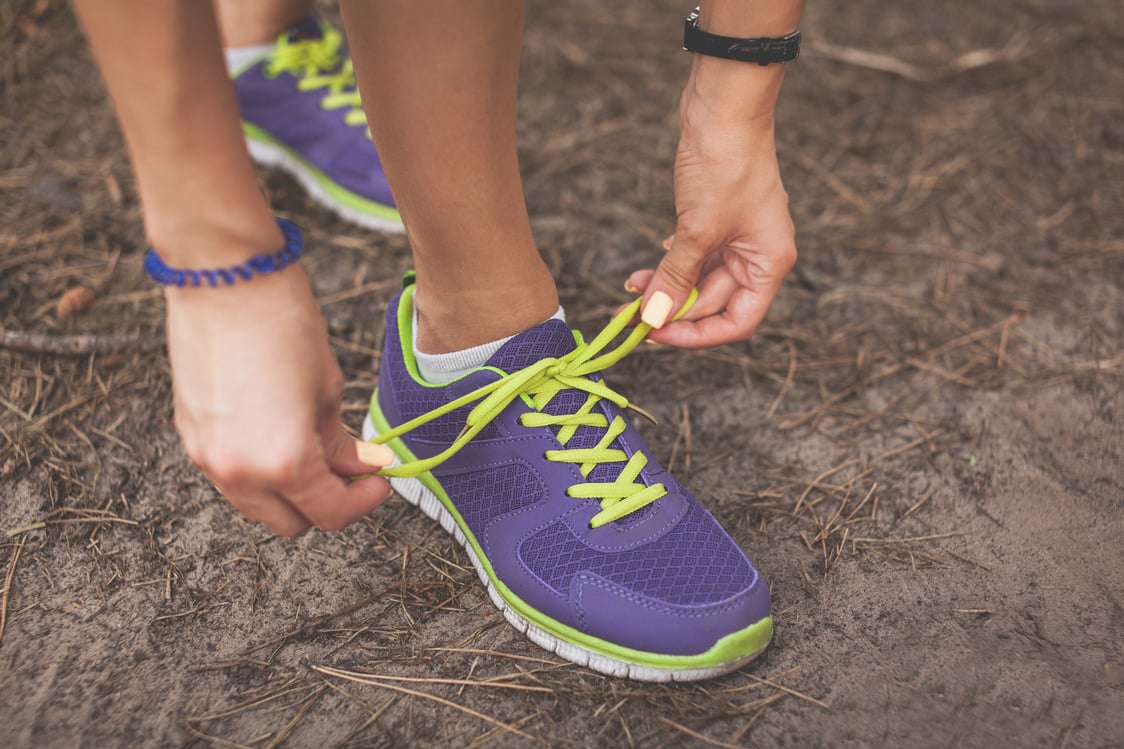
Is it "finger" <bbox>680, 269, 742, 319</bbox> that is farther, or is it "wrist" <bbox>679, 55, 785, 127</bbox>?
"finger" <bbox>680, 269, 742, 319</bbox>

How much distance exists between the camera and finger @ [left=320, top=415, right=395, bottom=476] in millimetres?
1036

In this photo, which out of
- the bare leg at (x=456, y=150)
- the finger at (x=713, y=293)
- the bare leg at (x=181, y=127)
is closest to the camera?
the bare leg at (x=181, y=127)

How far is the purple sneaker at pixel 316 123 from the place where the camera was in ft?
7.16

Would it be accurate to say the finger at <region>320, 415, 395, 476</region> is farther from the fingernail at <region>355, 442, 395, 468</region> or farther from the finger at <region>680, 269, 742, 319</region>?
the finger at <region>680, 269, 742, 319</region>

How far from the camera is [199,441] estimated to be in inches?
37.5

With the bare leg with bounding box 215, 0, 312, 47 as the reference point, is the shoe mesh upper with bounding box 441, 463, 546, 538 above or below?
below

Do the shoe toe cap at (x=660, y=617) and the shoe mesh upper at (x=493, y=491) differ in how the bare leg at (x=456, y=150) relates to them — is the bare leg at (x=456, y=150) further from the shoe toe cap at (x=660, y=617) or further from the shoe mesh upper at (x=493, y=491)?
the shoe toe cap at (x=660, y=617)

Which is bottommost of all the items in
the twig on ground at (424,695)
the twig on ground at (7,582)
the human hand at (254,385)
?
the twig on ground at (424,695)

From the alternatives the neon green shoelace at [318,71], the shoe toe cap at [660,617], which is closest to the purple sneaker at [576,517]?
the shoe toe cap at [660,617]

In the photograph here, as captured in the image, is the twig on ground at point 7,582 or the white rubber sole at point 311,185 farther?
the white rubber sole at point 311,185

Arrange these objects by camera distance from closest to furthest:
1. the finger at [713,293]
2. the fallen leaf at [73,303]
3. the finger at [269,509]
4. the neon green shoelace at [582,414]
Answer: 1. the finger at [269,509]
2. the neon green shoelace at [582,414]
3. the finger at [713,293]
4. the fallen leaf at [73,303]

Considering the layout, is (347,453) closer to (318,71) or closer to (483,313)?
(483,313)

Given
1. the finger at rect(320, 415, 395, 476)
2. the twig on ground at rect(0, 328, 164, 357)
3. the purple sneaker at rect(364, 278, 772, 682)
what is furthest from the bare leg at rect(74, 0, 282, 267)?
the twig on ground at rect(0, 328, 164, 357)

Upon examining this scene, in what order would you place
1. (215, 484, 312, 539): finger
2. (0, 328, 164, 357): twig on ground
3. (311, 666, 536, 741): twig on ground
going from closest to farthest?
1. (215, 484, 312, 539): finger
2. (311, 666, 536, 741): twig on ground
3. (0, 328, 164, 357): twig on ground
